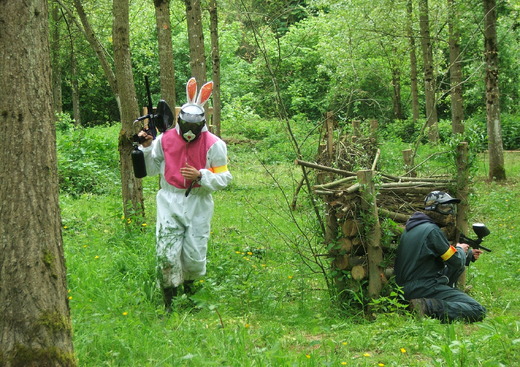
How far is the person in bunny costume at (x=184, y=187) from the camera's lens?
6785 millimetres

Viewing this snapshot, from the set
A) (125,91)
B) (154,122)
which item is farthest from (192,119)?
(125,91)

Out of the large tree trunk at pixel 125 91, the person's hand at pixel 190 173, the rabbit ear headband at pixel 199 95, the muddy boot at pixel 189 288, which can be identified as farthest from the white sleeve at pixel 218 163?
the large tree trunk at pixel 125 91

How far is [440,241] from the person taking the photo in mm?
6805

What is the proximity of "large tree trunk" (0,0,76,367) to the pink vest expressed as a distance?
3060 millimetres

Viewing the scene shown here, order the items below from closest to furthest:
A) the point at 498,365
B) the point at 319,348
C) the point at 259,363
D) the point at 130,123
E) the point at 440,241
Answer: the point at 498,365, the point at 259,363, the point at 319,348, the point at 440,241, the point at 130,123

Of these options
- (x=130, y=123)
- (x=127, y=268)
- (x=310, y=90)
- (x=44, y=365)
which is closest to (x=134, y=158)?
(x=127, y=268)

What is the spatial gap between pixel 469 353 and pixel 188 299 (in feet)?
10.9

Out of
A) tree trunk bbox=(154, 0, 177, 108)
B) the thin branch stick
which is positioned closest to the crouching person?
the thin branch stick

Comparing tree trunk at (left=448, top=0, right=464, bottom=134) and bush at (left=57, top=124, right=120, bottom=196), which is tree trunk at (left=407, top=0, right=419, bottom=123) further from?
bush at (left=57, top=124, right=120, bottom=196)

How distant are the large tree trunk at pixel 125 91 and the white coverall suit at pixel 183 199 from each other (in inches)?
84.6

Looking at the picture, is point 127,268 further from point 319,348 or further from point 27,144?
point 27,144

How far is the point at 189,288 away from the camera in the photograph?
720 cm

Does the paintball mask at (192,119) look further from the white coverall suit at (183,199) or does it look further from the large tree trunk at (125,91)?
the large tree trunk at (125,91)

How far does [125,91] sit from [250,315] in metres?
4.22
